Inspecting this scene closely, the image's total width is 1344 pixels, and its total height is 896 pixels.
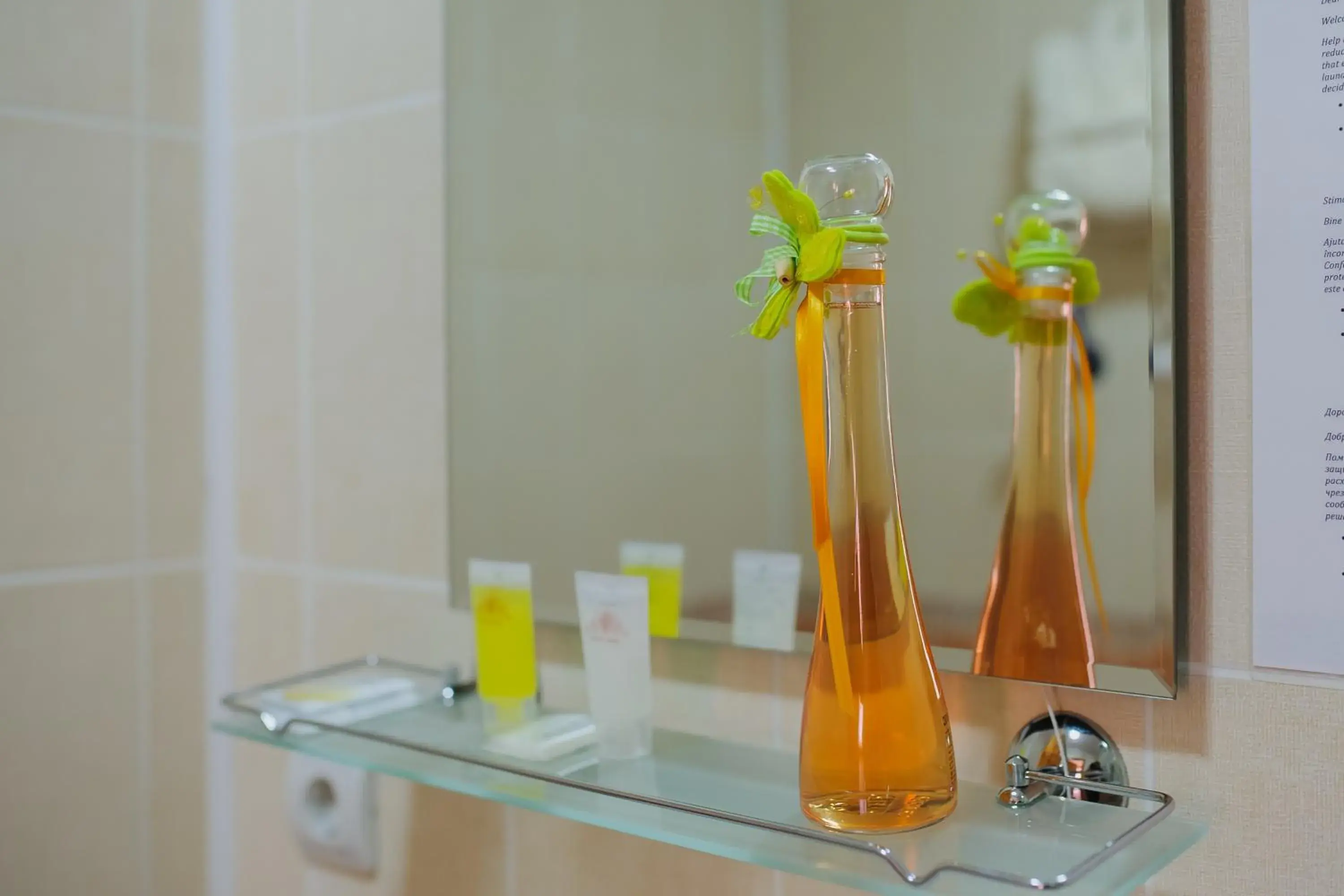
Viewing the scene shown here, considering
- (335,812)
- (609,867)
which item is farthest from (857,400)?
(335,812)

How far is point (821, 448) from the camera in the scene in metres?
0.61

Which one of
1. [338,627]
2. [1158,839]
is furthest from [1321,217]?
[338,627]

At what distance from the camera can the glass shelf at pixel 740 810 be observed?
0.56 metres

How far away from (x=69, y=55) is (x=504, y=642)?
0.67 metres

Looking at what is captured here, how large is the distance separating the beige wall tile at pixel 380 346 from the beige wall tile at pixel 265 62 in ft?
0.24

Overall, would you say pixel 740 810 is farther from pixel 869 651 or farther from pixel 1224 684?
pixel 1224 684

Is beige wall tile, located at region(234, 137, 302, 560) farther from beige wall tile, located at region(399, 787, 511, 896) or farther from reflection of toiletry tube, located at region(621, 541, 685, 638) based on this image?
reflection of toiletry tube, located at region(621, 541, 685, 638)

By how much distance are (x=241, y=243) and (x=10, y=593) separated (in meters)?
0.37

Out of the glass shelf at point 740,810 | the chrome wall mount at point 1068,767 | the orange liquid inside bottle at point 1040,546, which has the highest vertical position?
the orange liquid inside bottle at point 1040,546

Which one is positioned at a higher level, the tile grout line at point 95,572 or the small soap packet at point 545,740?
the tile grout line at point 95,572

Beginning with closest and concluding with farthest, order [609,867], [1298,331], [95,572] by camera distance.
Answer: [1298,331], [609,867], [95,572]

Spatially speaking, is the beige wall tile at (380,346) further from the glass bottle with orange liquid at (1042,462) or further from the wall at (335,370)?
the glass bottle with orange liquid at (1042,462)

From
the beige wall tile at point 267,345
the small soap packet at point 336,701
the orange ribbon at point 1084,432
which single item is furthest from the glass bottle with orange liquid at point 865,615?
the beige wall tile at point 267,345

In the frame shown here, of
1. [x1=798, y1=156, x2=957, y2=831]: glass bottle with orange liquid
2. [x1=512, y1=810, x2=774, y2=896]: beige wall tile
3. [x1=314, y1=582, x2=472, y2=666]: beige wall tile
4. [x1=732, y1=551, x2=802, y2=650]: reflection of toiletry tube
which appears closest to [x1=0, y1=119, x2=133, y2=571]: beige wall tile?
[x1=314, y1=582, x2=472, y2=666]: beige wall tile
